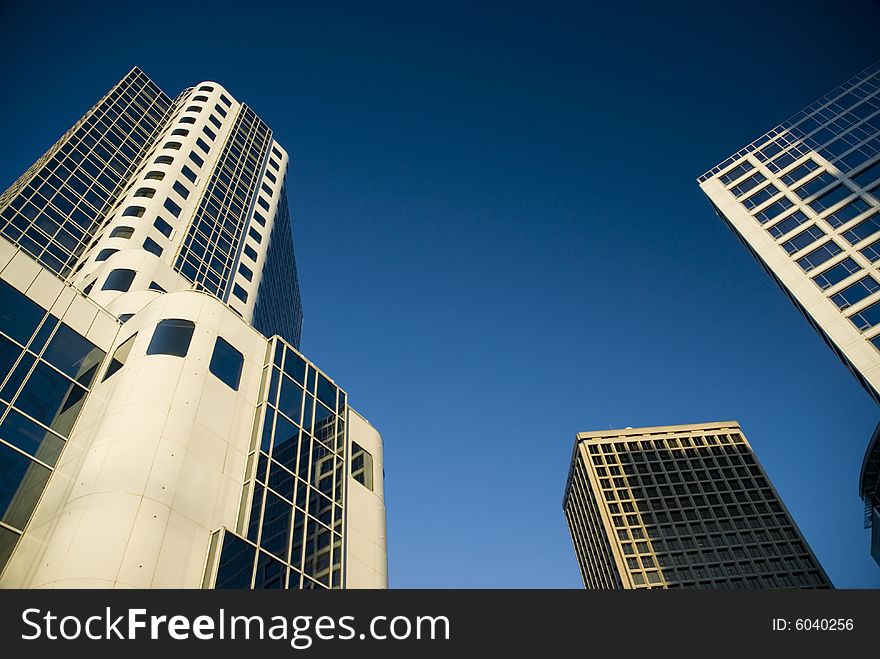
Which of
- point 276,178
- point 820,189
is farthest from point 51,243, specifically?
point 820,189

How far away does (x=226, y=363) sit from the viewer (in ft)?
80.3

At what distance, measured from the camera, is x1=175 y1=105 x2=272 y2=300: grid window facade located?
1870 inches

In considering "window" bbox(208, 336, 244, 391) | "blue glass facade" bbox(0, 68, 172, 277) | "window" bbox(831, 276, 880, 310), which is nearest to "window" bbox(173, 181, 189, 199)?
"blue glass facade" bbox(0, 68, 172, 277)

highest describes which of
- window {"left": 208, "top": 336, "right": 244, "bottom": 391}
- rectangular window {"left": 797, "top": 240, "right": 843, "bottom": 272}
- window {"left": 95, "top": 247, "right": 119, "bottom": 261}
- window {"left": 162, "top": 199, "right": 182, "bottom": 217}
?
window {"left": 162, "top": 199, "right": 182, "bottom": 217}

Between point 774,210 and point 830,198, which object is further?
point 774,210

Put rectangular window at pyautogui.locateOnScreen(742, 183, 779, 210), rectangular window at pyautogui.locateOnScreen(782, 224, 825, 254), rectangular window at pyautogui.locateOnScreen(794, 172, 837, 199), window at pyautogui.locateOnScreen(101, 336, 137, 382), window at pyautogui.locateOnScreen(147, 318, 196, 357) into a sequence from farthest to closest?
rectangular window at pyautogui.locateOnScreen(742, 183, 779, 210), rectangular window at pyautogui.locateOnScreen(794, 172, 837, 199), rectangular window at pyautogui.locateOnScreen(782, 224, 825, 254), window at pyautogui.locateOnScreen(101, 336, 137, 382), window at pyautogui.locateOnScreen(147, 318, 196, 357)

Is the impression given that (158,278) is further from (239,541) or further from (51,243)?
(239,541)

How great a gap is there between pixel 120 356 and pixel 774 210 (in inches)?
2217

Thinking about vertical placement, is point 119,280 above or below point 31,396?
above

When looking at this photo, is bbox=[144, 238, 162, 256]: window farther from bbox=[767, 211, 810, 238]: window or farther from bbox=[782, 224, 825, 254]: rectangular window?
bbox=[767, 211, 810, 238]: window

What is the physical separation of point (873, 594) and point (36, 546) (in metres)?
21.3

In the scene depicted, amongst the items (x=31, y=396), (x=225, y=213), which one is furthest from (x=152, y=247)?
(x=31, y=396)

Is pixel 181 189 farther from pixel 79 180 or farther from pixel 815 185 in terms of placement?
pixel 815 185

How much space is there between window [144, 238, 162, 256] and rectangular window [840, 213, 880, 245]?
56.2 metres
